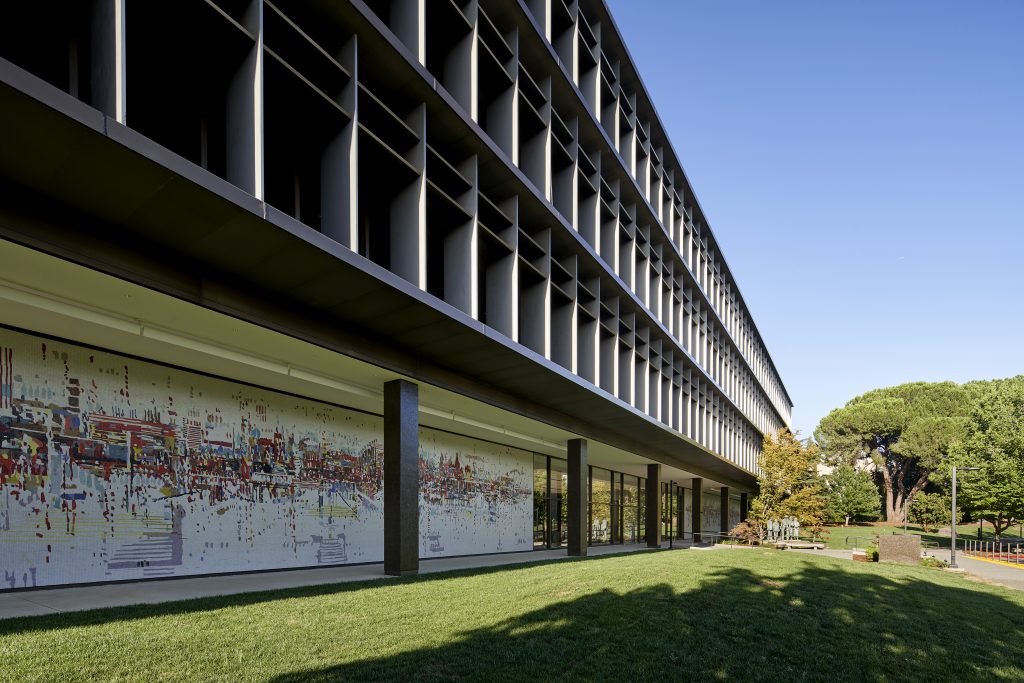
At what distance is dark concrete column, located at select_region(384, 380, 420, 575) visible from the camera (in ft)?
54.1

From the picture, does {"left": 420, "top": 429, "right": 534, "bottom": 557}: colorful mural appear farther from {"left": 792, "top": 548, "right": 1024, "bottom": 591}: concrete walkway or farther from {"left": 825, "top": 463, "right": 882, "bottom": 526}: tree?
{"left": 825, "top": 463, "right": 882, "bottom": 526}: tree

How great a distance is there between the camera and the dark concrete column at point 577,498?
27547 mm

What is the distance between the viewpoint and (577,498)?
92.1 ft

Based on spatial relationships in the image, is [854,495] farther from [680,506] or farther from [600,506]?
[600,506]

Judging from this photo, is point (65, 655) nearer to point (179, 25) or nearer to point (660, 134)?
Answer: point (179, 25)

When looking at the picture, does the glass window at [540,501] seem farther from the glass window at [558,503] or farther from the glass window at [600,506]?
the glass window at [600,506]

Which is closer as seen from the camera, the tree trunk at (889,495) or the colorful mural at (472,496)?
the colorful mural at (472,496)

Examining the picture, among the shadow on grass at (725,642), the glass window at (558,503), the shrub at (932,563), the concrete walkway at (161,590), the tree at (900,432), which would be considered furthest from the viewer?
the tree at (900,432)

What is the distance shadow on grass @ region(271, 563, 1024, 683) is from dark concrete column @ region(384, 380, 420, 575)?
5388mm

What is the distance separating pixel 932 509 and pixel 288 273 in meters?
78.3

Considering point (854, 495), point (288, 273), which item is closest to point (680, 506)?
point (854, 495)

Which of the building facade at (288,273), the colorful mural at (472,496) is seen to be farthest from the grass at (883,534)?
the building facade at (288,273)

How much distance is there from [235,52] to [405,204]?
4.88 metres

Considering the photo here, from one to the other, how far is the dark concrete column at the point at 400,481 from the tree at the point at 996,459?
45104 millimetres
